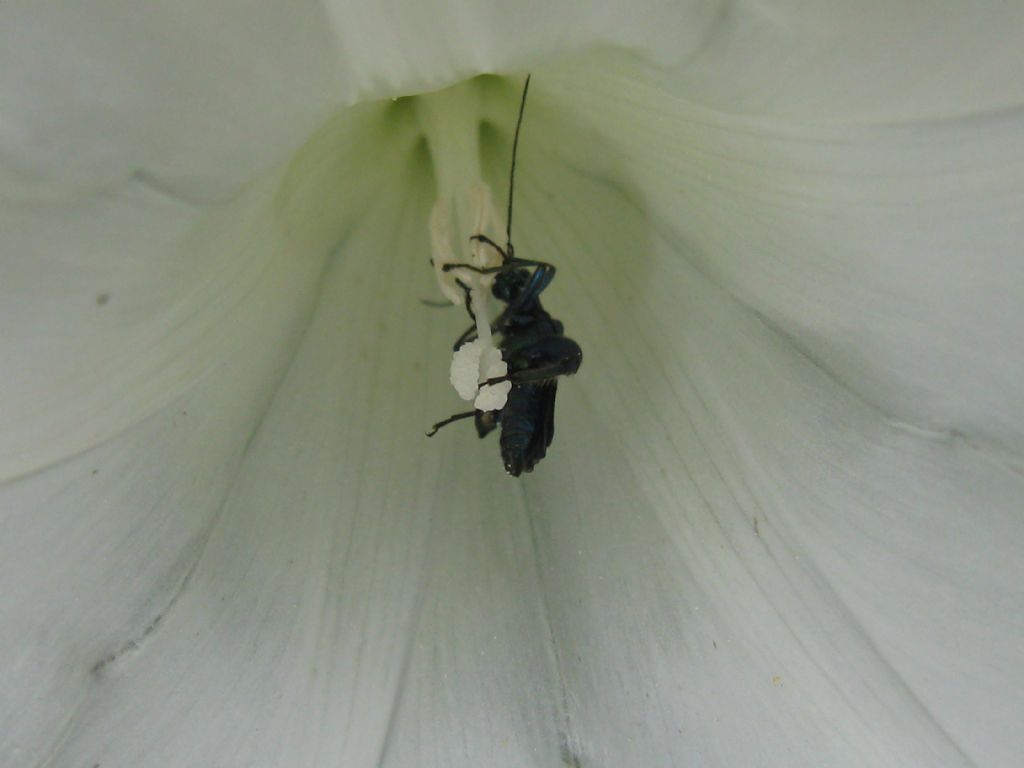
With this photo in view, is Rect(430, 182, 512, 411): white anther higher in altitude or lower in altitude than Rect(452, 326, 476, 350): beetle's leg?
higher

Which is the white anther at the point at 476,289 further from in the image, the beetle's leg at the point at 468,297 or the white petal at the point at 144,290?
the white petal at the point at 144,290

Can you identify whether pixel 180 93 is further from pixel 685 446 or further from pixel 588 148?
→ pixel 685 446

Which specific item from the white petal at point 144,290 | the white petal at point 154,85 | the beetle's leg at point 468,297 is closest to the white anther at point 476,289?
the beetle's leg at point 468,297

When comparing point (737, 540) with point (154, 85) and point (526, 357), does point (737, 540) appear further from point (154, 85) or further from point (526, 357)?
point (154, 85)

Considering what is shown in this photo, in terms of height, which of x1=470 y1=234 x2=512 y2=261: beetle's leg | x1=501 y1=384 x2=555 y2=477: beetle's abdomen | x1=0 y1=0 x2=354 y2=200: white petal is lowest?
x1=501 y1=384 x2=555 y2=477: beetle's abdomen

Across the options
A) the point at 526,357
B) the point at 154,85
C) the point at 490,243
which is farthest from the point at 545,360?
the point at 154,85

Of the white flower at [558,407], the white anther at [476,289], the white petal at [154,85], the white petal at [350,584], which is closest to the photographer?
the white petal at [154,85]

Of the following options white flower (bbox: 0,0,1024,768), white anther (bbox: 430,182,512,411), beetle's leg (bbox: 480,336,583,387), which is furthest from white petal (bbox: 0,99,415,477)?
beetle's leg (bbox: 480,336,583,387)

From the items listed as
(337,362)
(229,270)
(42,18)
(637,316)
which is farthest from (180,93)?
(637,316)

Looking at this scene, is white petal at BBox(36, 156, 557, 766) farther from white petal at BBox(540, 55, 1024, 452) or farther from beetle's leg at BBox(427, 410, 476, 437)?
white petal at BBox(540, 55, 1024, 452)
